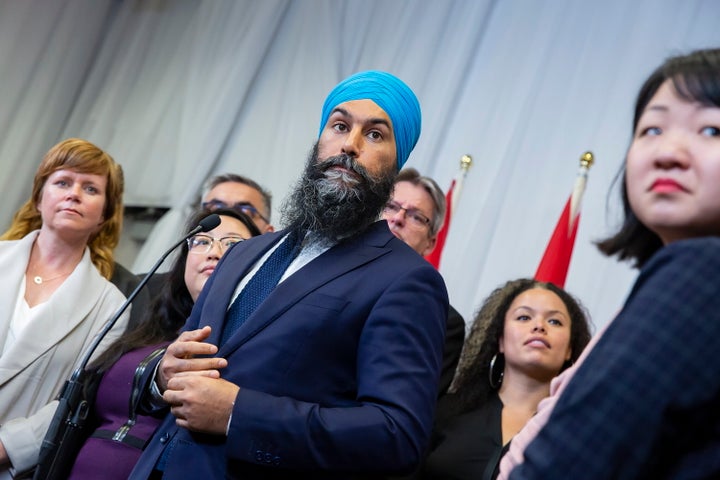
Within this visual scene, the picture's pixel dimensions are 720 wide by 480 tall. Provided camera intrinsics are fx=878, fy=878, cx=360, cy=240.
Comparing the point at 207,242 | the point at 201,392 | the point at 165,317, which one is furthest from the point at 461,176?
the point at 201,392

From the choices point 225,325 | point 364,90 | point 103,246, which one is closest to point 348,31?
point 103,246

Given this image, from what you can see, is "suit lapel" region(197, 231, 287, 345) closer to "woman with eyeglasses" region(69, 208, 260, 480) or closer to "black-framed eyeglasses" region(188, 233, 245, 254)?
"woman with eyeglasses" region(69, 208, 260, 480)

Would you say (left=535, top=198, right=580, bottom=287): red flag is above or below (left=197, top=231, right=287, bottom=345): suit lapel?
above

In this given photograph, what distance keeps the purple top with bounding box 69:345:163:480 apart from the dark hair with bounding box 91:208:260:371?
0.19ft

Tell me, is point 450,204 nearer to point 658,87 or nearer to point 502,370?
point 502,370

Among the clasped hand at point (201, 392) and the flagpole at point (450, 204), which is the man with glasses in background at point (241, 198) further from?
the clasped hand at point (201, 392)

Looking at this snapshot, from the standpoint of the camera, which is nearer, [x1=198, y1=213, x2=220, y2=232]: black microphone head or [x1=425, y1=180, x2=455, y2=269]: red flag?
[x1=198, y1=213, x2=220, y2=232]: black microphone head

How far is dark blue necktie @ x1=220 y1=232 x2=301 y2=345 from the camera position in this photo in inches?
78.0

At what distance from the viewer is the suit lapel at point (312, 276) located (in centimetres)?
187

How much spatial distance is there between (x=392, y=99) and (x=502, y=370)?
1.58 meters

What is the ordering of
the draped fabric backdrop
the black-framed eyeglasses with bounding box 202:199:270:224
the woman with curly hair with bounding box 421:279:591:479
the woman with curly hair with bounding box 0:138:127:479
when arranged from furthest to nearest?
1. the draped fabric backdrop
2. the black-framed eyeglasses with bounding box 202:199:270:224
3. the woman with curly hair with bounding box 0:138:127:479
4. the woman with curly hair with bounding box 421:279:591:479

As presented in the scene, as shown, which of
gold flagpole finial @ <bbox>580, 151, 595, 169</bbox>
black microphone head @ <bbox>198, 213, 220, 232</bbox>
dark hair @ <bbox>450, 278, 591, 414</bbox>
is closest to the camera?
black microphone head @ <bbox>198, 213, 220, 232</bbox>

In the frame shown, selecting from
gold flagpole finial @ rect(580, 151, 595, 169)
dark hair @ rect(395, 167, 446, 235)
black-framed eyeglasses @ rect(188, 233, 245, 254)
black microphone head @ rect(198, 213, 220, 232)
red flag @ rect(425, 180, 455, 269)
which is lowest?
black-framed eyeglasses @ rect(188, 233, 245, 254)

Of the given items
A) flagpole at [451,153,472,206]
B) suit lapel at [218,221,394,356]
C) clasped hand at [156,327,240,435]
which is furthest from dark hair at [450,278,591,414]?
clasped hand at [156,327,240,435]
